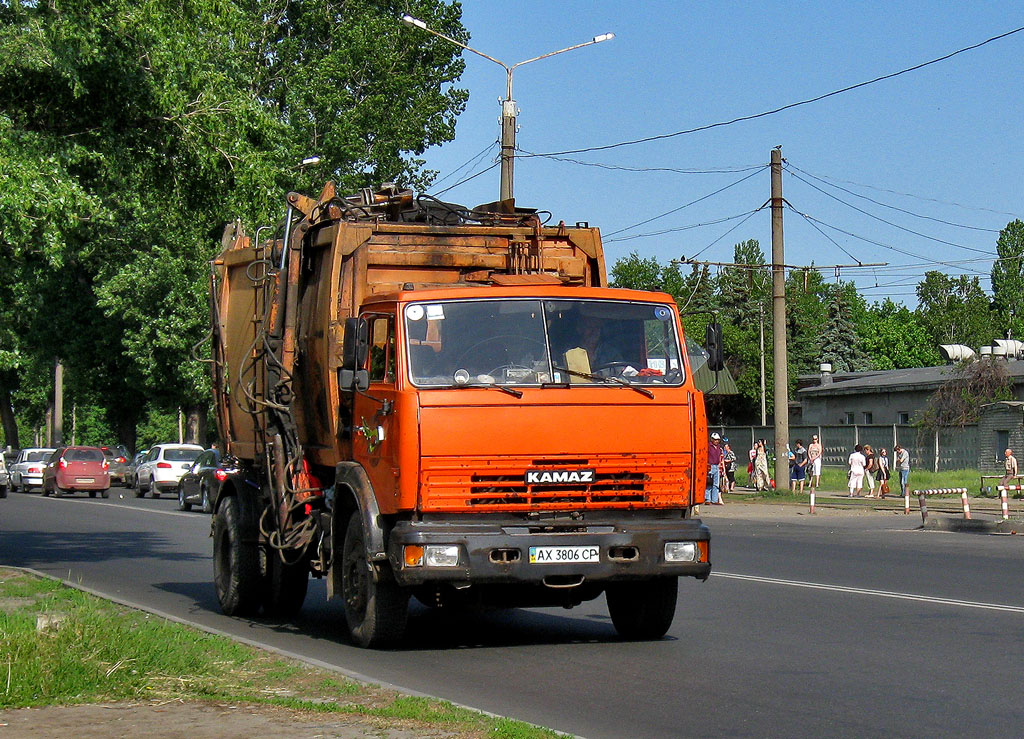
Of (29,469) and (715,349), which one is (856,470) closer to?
(715,349)

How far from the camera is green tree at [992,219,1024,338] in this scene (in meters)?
113

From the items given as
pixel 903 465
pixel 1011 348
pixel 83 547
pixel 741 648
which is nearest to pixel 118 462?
pixel 903 465

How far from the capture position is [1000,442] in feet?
148

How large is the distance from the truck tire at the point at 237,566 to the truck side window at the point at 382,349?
10.1 ft

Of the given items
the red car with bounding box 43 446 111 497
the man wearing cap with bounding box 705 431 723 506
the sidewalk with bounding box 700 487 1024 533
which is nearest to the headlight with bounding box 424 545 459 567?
the sidewalk with bounding box 700 487 1024 533

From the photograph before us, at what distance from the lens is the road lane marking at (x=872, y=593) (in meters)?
12.7

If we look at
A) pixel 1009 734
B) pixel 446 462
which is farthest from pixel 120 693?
pixel 1009 734

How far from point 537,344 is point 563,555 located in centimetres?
147

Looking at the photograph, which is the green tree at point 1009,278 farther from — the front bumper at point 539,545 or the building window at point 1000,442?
the front bumper at point 539,545

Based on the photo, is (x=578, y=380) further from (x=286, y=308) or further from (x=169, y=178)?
(x=169, y=178)

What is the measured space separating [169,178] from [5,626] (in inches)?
305

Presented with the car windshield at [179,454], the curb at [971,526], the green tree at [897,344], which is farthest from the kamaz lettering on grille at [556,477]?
the green tree at [897,344]

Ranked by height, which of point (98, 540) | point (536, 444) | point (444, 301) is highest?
point (444, 301)

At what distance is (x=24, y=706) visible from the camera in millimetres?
7184
